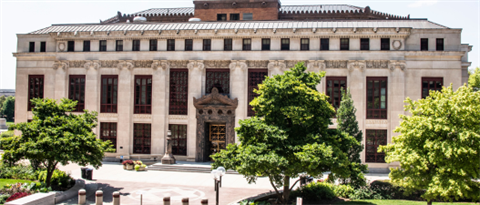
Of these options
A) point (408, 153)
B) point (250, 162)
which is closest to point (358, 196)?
point (408, 153)

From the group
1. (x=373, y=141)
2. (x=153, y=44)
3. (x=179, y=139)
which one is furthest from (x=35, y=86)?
(x=373, y=141)

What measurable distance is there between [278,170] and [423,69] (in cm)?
2223

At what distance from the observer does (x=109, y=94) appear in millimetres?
39219

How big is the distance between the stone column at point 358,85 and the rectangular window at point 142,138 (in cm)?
2020

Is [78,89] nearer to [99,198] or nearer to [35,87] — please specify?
[35,87]

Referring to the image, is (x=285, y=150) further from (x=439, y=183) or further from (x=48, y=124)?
(x=48, y=124)

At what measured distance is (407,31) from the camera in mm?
35125

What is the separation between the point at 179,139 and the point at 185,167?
14.4 ft

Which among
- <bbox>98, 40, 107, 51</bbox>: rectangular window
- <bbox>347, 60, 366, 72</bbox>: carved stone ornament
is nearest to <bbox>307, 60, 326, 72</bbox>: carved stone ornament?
<bbox>347, 60, 366, 72</bbox>: carved stone ornament

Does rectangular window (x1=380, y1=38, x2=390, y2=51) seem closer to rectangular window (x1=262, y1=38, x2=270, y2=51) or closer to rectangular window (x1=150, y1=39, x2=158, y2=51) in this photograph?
rectangular window (x1=262, y1=38, x2=270, y2=51)

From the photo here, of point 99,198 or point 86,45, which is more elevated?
point 86,45

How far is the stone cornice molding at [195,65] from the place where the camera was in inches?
1478

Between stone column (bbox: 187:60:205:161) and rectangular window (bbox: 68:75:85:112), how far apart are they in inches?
449

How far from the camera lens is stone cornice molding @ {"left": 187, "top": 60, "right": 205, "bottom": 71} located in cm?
3753
